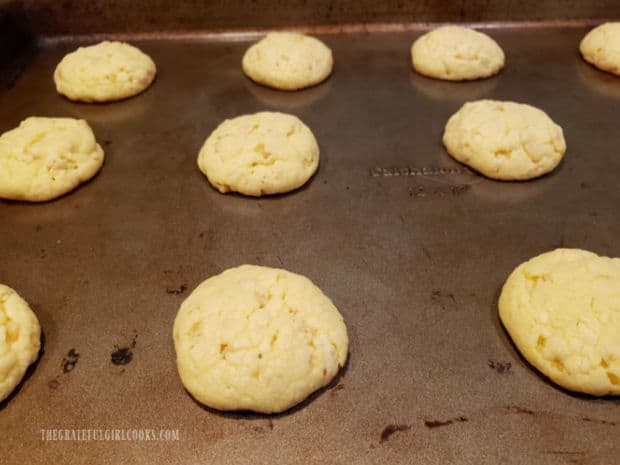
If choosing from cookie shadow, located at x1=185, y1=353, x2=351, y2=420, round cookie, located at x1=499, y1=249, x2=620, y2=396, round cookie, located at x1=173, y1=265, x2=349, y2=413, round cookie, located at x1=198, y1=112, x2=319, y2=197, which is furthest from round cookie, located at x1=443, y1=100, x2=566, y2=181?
cookie shadow, located at x1=185, y1=353, x2=351, y2=420

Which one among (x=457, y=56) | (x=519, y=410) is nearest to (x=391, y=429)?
(x=519, y=410)

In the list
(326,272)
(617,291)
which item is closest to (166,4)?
(326,272)

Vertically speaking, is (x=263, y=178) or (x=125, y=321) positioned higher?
(x=263, y=178)

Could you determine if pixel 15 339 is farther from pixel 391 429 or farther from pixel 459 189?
pixel 459 189

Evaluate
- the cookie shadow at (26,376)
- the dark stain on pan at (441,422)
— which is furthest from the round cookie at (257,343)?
the cookie shadow at (26,376)

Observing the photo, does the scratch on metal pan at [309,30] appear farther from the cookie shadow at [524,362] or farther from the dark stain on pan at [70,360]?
the dark stain on pan at [70,360]

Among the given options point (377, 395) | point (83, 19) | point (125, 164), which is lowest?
point (377, 395)

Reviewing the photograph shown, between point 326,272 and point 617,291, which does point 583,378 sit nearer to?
point 617,291
